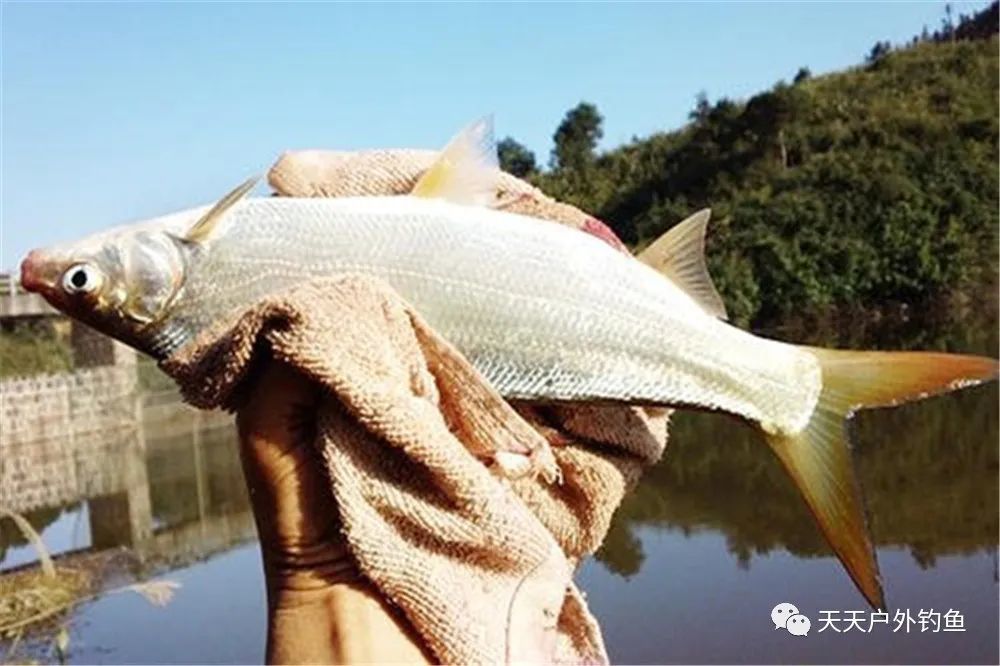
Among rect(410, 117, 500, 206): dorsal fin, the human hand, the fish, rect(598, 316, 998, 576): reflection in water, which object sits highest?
rect(410, 117, 500, 206): dorsal fin

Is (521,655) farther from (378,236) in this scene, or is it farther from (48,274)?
(48,274)

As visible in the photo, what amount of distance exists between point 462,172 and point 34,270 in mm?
510

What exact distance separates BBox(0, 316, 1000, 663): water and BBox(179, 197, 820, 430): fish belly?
352cm

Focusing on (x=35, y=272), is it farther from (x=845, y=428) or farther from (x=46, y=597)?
(x=46, y=597)

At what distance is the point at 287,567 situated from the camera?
152cm

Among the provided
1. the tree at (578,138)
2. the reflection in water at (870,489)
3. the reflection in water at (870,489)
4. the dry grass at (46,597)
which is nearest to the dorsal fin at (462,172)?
the dry grass at (46,597)

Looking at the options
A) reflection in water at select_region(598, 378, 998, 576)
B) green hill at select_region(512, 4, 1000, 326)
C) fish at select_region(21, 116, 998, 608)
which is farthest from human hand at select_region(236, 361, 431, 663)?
green hill at select_region(512, 4, 1000, 326)

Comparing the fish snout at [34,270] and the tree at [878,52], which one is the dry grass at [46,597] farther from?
the tree at [878,52]

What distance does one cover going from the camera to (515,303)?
1688 mm

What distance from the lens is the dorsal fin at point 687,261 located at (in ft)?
6.02

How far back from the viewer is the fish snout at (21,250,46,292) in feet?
5.33

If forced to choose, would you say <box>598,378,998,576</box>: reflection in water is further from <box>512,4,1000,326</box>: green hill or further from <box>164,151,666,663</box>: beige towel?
<box>164,151,666,663</box>: beige towel

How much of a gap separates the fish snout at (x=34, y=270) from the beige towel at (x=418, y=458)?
211 millimetres

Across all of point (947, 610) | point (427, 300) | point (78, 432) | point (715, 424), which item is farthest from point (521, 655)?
point (78, 432)
